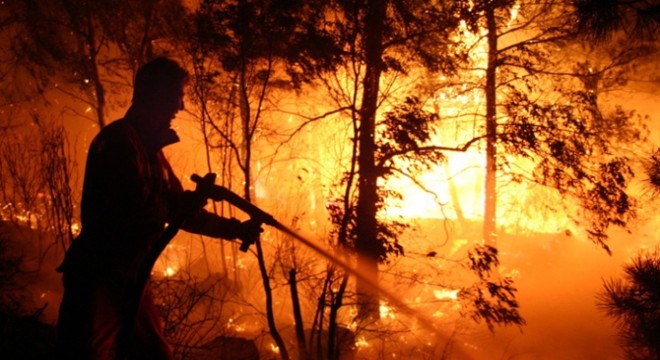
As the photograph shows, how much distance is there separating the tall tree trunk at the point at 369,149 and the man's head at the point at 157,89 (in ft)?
14.8

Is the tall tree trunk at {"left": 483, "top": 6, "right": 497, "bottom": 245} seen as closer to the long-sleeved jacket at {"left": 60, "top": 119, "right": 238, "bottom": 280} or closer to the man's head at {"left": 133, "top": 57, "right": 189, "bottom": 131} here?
the man's head at {"left": 133, "top": 57, "right": 189, "bottom": 131}

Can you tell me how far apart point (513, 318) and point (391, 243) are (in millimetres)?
2297

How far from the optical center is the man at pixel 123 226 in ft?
6.87

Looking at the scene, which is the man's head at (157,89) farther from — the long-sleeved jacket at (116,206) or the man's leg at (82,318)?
the man's leg at (82,318)

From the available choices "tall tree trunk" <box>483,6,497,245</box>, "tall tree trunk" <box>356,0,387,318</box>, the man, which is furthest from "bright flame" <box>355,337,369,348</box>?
the man

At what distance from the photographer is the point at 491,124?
8180 millimetres

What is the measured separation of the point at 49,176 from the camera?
22.3ft

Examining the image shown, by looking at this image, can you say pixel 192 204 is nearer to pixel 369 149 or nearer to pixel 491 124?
pixel 369 149

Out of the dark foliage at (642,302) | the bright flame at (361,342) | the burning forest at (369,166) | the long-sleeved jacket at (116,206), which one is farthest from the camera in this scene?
the bright flame at (361,342)

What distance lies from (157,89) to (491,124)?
7302 millimetres

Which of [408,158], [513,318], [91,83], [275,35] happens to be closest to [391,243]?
[408,158]

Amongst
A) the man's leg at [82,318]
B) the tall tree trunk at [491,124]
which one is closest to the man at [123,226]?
the man's leg at [82,318]

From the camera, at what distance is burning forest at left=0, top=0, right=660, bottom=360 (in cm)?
611

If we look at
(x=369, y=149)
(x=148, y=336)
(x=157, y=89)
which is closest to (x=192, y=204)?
(x=157, y=89)
